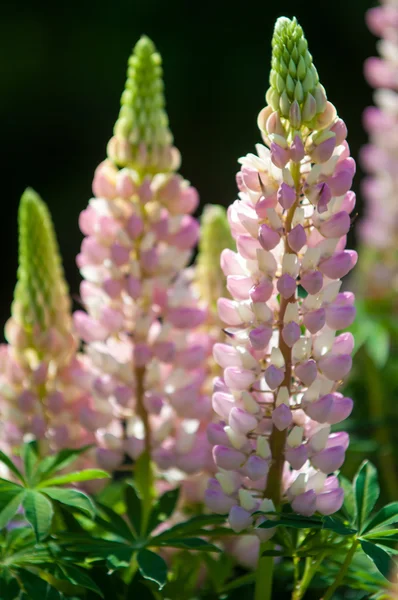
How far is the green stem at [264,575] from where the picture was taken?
0.89 metres

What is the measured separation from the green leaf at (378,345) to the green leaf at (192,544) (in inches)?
26.3

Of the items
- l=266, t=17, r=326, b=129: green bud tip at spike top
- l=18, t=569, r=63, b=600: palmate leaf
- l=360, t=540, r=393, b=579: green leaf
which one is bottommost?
l=18, t=569, r=63, b=600: palmate leaf

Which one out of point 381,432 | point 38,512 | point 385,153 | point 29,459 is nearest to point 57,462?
point 29,459

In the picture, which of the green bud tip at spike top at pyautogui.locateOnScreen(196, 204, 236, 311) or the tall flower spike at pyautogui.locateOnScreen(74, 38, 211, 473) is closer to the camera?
the tall flower spike at pyautogui.locateOnScreen(74, 38, 211, 473)

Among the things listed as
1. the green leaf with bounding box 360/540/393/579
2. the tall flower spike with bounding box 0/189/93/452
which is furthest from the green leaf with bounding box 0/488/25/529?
the green leaf with bounding box 360/540/393/579

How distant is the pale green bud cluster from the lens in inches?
42.9

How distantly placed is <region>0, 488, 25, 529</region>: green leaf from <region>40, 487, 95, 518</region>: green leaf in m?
0.02

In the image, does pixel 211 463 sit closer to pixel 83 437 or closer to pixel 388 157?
pixel 83 437

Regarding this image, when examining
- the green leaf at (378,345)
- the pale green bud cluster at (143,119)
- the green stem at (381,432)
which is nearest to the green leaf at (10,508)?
the pale green bud cluster at (143,119)

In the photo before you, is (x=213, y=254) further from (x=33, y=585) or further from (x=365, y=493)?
(x=33, y=585)

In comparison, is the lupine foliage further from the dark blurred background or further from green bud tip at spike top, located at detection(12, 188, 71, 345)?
the dark blurred background

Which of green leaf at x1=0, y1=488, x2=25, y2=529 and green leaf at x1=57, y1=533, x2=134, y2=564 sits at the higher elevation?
green leaf at x1=0, y1=488, x2=25, y2=529

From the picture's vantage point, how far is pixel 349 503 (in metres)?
0.96

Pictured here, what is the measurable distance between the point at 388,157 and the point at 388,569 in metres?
Result: 1.24
